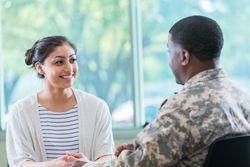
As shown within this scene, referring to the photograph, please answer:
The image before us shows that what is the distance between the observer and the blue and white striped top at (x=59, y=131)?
7.61 ft

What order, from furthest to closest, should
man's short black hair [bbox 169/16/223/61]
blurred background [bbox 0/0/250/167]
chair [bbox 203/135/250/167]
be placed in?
blurred background [bbox 0/0/250/167]
man's short black hair [bbox 169/16/223/61]
chair [bbox 203/135/250/167]

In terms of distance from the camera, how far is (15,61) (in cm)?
389

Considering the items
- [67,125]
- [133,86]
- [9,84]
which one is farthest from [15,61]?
[67,125]

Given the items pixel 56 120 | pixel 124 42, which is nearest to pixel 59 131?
pixel 56 120

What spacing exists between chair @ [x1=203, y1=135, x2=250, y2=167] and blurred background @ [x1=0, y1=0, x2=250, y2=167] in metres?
2.20

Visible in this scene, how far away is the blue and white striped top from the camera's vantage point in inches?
91.4

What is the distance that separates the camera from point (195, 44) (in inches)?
64.7

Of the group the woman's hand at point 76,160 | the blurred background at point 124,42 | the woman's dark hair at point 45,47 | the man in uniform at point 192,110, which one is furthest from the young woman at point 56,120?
the blurred background at point 124,42

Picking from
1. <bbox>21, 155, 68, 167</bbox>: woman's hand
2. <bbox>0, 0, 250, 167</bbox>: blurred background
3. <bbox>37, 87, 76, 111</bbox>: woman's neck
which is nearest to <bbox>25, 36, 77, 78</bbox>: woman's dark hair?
<bbox>37, 87, 76, 111</bbox>: woman's neck

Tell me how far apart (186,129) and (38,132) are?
3.29ft

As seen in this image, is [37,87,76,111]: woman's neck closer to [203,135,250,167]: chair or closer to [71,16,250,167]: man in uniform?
[71,16,250,167]: man in uniform

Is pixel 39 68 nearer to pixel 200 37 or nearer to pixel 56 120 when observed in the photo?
pixel 56 120

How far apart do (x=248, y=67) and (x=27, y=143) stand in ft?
6.57

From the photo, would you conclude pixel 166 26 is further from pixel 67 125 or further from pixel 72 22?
pixel 67 125
